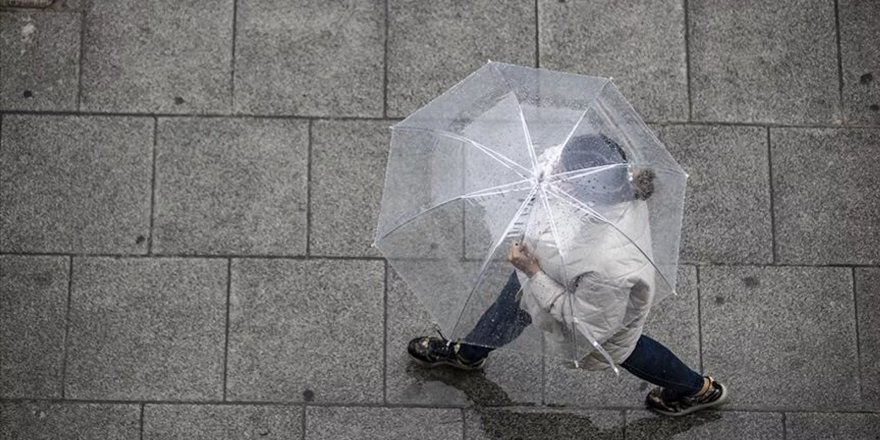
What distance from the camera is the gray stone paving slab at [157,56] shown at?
6184 mm

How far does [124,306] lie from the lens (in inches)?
233

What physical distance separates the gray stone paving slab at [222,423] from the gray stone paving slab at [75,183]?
0.96m

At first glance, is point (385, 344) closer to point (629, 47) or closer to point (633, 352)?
point (633, 352)

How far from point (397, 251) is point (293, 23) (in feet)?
7.10

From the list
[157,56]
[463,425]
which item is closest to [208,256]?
[157,56]

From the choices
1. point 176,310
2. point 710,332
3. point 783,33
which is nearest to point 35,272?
point 176,310

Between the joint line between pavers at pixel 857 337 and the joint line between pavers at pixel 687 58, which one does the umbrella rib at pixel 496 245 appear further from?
the joint line between pavers at pixel 857 337

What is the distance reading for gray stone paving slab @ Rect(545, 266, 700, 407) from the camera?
233 inches

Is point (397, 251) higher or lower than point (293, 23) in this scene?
lower

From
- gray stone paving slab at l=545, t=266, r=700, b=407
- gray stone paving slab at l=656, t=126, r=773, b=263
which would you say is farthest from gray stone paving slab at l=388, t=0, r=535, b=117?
gray stone paving slab at l=545, t=266, r=700, b=407

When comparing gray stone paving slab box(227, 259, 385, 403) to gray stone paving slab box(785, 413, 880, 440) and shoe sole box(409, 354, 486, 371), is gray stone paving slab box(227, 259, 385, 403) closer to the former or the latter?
shoe sole box(409, 354, 486, 371)

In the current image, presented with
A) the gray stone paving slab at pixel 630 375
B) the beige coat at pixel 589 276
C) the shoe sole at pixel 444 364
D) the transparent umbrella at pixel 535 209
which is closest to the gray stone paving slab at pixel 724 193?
the gray stone paving slab at pixel 630 375

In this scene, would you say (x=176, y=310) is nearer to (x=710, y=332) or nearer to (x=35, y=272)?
(x=35, y=272)

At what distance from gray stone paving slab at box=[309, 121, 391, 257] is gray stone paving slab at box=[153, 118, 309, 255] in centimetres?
8
